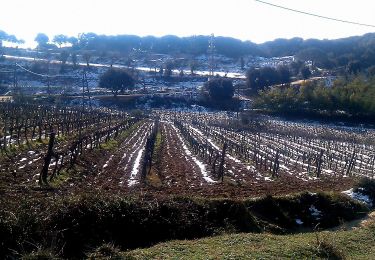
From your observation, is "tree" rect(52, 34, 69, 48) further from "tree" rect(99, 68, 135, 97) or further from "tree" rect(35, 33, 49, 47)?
"tree" rect(99, 68, 135, 97)

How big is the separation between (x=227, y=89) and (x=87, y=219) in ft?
260

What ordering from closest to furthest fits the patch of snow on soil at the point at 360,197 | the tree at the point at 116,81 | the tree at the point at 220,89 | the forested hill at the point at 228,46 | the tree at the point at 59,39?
1. the patch of snow on soil at the point at 360,197
2. the tree at the point at 220,89
3. the tree at the point at 116,81
4. the forested hill at the point at 228,46
5. the tree at the point at 59,39

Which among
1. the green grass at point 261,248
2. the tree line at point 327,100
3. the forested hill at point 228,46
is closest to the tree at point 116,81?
the tree line at point 327,100

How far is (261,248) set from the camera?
11938 millimetres

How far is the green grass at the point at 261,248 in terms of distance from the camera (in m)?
11.2

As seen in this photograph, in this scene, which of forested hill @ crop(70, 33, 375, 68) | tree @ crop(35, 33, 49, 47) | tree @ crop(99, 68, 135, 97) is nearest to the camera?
tree @ crop(99, 68, 135, 97)

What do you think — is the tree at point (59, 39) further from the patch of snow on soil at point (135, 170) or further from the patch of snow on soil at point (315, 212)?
the patch of snow on soil at point (315, 212)

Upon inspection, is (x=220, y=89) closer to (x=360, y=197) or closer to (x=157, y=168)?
(x=157, y=168)

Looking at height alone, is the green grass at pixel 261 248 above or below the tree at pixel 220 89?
above

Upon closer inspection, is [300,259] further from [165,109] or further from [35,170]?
[165,109]

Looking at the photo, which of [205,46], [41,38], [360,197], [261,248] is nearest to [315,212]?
[360,197]

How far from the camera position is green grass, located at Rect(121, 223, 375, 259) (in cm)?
1116

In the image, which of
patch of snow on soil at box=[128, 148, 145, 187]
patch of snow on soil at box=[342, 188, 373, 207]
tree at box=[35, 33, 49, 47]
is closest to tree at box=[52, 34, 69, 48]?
tree at box=[35, 33, 49, 47]

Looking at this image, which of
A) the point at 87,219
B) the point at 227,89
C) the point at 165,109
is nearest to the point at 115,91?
the point at 165,109
